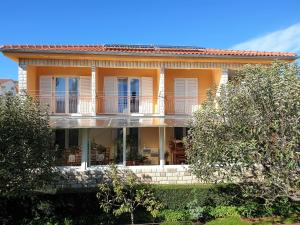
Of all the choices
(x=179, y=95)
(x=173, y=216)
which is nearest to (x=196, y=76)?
(x=179, y=95)

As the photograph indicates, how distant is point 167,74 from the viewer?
88.4ft

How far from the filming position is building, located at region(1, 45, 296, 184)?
2255cm

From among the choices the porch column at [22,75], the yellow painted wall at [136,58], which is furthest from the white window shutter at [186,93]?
the porch column at [22,75]

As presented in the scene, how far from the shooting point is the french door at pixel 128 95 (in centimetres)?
2578

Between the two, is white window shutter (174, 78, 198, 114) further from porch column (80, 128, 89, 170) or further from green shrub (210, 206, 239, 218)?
green shrub (210, 206, 239, 218)

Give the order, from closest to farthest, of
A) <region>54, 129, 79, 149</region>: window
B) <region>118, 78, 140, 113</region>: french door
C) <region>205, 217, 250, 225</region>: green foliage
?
<region>205, 217, 250, 225</region>: green foliage < <region>54, 129, 79, 149</region>: window < <region>118, 78, 140, 113</region>: french door

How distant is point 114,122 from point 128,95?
3.97 meters

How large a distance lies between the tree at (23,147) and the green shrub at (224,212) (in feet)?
26.6

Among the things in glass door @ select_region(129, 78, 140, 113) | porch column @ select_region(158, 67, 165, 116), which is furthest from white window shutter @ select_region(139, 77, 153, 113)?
porch column @ select_region(158, 67, 165, 116)

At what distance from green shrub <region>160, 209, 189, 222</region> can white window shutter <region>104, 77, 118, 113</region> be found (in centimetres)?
966

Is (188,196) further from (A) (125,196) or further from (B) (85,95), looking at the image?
(B) (85,95)

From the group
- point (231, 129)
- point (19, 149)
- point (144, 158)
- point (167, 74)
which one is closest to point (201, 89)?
point (167, 74)

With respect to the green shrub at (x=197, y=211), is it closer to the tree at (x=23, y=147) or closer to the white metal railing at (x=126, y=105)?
the tree at (x=23, y=147)

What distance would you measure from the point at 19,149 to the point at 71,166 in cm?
792
